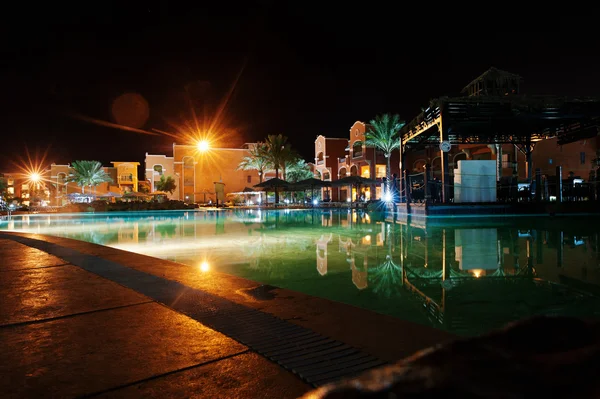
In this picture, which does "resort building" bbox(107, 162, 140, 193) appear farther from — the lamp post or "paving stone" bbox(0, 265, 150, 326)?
"paving stone" bbox(0, 265, 150, 326)

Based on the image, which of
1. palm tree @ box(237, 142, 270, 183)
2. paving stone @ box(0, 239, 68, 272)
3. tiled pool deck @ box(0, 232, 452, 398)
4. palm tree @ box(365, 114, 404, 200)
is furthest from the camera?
palm tree @ box(237, 142, 270, 183)

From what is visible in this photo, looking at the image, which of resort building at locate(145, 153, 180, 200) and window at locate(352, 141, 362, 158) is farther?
resort building at locate(145, 153, 180, 200)

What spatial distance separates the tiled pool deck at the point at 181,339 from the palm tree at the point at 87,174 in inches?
2634

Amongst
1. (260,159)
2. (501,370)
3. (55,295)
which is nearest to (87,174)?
(260,159)

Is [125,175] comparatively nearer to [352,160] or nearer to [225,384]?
[352,160]

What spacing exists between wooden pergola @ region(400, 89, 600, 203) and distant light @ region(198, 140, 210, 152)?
Answer: 3995 cm

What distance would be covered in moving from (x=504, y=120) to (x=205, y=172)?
49391 millimetres

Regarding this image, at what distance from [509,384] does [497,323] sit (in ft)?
12.0

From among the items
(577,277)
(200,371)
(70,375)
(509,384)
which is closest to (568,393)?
(509,384)

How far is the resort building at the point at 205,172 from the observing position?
6209cm

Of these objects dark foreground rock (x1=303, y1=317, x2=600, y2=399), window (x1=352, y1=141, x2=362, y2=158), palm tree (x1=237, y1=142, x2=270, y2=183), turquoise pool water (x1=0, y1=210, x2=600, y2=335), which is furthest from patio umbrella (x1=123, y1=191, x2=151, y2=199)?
dark foreground rock (x1=303, y1=317, x2=600, y2=399)

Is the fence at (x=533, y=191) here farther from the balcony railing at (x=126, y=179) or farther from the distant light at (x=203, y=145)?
the balcony railing at (x=126, y=179)

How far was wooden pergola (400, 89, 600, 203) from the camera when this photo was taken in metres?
17.7

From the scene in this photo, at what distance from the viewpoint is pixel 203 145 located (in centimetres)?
5944
